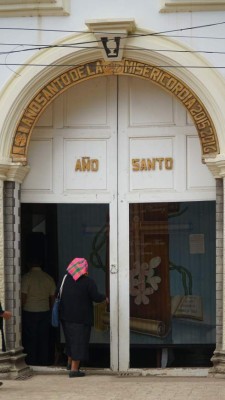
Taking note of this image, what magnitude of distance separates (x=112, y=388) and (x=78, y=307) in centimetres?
135

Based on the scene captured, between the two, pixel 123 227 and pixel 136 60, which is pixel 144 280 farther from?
pixel 136 60

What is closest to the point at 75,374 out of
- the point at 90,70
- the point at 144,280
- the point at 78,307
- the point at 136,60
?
the point at 78,307

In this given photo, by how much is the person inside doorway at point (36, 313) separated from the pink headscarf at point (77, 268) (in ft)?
3.13

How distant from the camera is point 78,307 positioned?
13.7m

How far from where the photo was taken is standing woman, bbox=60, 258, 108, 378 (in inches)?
540

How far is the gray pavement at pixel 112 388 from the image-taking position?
12.1 m

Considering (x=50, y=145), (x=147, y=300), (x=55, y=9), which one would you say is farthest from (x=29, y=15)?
(x=147, y=300)

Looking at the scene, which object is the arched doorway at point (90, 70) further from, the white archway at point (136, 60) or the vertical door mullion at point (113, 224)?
the vertical door mullion at point (113, 224)

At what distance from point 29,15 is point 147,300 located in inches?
156

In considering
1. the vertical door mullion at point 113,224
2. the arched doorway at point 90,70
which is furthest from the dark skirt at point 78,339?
the arched doorway at point 90,70

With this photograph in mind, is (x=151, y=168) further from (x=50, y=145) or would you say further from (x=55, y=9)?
(x=55, y=9)

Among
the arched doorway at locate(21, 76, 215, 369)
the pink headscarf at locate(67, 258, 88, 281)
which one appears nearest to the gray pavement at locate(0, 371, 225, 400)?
the arched doorway at locate(21, 76, 215, 369)

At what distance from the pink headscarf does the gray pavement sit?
1288mm

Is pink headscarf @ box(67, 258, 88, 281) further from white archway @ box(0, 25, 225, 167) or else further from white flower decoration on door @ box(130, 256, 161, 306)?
white archway @ box(0, 25, 225, 167)
